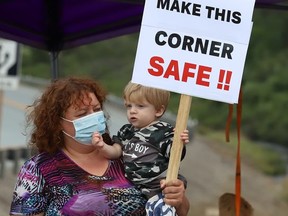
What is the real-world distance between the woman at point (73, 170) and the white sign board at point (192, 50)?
1.13 ft

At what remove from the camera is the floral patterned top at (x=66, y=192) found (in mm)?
5031

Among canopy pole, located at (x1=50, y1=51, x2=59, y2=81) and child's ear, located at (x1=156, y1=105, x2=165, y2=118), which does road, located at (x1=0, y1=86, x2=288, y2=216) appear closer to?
canopy pole, located at (x1=50, y1=51, x2=59, y2=81)

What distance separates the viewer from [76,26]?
7543 millimetres

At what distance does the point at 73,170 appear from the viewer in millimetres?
5109

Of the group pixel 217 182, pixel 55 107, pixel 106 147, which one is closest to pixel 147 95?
pixel 106 147

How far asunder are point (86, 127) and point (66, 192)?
1.11ft

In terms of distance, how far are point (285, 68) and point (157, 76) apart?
128 ft

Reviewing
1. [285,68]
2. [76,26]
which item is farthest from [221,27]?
[285,68]

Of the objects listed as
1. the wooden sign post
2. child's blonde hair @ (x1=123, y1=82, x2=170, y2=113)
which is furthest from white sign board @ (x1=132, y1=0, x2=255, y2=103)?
child's blonde hair @ (x1=123, y1=82, x2=170, y2=113)

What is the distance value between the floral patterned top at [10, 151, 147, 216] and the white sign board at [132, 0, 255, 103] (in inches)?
21.9

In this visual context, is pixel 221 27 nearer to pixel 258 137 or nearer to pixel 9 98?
pixel 9 98

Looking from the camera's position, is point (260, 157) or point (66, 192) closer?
point (66, 192)

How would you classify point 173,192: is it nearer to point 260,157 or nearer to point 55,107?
point 55,107

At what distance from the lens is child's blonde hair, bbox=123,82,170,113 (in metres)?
5.25
